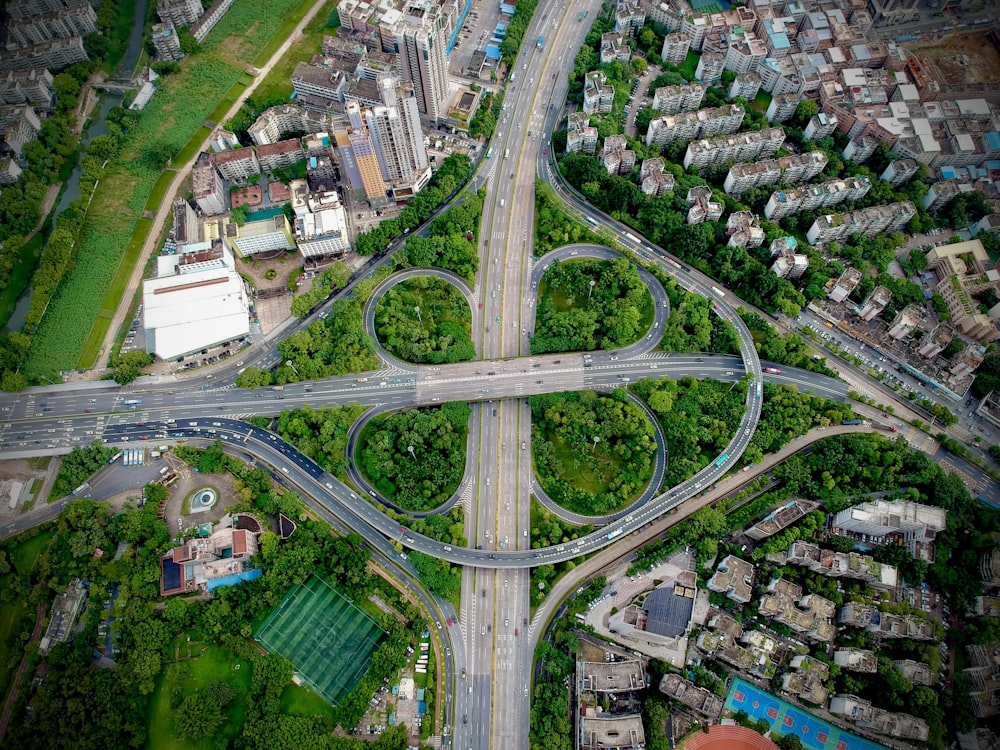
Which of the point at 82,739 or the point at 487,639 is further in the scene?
the point at 487,639

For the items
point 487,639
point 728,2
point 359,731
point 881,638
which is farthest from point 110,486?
point 728,2

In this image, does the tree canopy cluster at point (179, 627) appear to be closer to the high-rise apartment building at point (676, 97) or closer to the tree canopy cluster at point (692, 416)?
the tree canopy cluster at point (692, 416)

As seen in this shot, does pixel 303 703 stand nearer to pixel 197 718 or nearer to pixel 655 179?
pixel 197 718

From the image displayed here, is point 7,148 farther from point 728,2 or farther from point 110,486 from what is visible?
point 728,2

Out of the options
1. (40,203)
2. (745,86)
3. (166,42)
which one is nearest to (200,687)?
(40,203)

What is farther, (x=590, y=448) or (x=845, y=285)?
(x=845, y=285)

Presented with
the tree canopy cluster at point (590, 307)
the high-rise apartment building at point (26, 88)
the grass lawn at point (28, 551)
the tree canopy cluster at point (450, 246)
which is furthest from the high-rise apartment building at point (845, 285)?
the high-rise apartment building at point (26, 88)

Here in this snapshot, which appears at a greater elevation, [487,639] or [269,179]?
[269,179]
